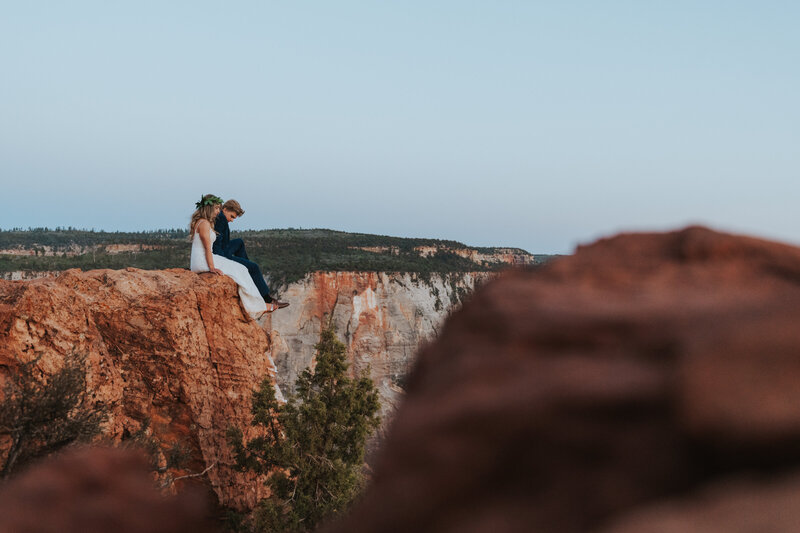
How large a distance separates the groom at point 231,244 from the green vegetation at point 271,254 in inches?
1142

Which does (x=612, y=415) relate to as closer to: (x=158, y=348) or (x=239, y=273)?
(x=158, y=348)

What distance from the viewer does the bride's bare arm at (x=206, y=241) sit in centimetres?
862

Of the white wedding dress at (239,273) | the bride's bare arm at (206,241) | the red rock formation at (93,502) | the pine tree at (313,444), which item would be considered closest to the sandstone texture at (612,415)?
the red rock formation at (93,502)

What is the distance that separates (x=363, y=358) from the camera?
40156 millimetres

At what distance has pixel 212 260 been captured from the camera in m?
9.09

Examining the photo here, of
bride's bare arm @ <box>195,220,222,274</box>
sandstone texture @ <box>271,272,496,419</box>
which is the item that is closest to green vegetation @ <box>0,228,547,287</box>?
sandstone texture @ <box>271,272,496,419</box>

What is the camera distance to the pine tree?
8.05 meters

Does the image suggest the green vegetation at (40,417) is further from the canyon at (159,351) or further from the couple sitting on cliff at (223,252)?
the couple sitting on cliff at (223,252)

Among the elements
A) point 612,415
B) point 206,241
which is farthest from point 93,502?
point 206,241

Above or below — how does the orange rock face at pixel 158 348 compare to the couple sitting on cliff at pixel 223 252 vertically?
below

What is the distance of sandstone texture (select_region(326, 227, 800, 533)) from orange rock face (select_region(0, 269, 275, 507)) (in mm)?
6575

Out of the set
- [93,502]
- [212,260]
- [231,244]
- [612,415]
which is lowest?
[93,502]

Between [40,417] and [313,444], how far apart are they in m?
4.14

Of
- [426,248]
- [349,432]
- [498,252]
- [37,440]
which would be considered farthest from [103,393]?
[498,252]
